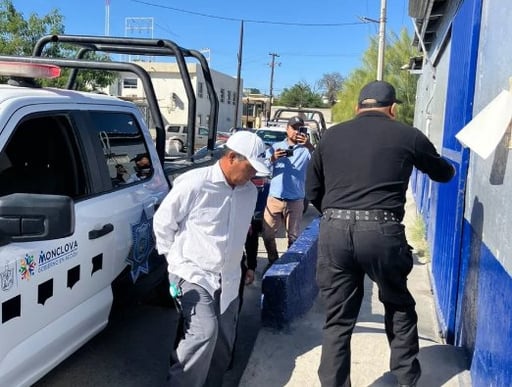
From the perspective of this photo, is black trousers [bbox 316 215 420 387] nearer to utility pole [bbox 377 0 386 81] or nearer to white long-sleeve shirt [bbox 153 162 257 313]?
white long-sleeve shirt [bbox 153 162 257 313]

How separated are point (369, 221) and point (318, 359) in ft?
3.84

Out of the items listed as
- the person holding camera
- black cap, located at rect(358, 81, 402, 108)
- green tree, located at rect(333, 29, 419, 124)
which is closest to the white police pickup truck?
black cap, located at rect(358, 81, 402, 108)

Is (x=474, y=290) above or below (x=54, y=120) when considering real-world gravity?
below

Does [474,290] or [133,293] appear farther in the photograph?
[133,293]

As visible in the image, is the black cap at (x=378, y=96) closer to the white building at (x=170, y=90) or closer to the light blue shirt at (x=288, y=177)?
the light blue shirt at (x=288, y=177)

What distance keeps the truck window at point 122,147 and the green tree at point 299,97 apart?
251ft

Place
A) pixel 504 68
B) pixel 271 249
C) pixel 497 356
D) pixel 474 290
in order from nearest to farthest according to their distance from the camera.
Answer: pixel 497 356 < pixel 504 68 < pixel 474 290 < pixel 271 249

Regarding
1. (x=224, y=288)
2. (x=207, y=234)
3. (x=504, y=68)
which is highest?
(x=504, y=68)

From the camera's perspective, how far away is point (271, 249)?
6207 mm

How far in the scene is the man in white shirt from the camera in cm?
293

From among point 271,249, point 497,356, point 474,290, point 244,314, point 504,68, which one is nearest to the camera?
point 497,356

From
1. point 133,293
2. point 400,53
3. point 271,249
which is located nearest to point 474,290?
point 133,293

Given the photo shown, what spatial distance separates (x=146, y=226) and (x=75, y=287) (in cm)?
87

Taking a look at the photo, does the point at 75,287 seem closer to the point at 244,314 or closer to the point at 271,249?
the point at 244,314
